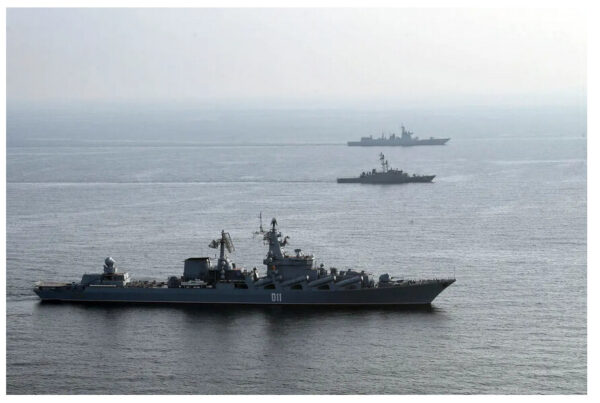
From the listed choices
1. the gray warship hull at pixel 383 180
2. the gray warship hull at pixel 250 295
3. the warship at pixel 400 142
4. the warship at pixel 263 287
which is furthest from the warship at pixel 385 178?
the warship at pixel 400 142

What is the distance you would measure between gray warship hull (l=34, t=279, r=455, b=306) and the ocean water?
3.25ft

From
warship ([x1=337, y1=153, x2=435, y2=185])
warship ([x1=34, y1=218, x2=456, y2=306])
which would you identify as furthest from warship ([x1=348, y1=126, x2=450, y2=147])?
warship ([x1=34, y1=218, x2=456, y2=306])

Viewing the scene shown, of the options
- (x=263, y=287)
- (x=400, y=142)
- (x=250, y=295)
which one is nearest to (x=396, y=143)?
(x=400, y=142)

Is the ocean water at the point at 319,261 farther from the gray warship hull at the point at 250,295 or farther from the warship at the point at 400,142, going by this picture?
the warship at the point at 400,142

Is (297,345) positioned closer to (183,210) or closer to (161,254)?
(161,254)

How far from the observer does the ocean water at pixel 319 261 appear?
1950 inches

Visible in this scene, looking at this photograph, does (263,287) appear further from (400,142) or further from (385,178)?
(400,142)

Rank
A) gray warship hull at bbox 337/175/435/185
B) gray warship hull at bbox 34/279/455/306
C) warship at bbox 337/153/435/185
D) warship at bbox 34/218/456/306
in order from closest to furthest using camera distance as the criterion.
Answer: gray warship hull at bbox 34/279/455/306 < warship at bbox 34/218/456/306 < gray warship hull at bbox 337/175/435/185 < warship at bbox 337/153/435/185

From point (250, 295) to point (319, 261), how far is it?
436 inches

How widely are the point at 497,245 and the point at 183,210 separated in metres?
29.7

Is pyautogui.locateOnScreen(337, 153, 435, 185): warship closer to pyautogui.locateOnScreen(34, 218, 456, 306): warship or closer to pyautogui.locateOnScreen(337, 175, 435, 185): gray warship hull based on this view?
pyautogui.locateOnScreen(337, 175, 435, 185): gray warship hull

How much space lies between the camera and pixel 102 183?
385ft

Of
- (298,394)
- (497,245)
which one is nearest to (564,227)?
(497,245)

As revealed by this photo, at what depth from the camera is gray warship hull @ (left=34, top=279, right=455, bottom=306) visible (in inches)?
2441
